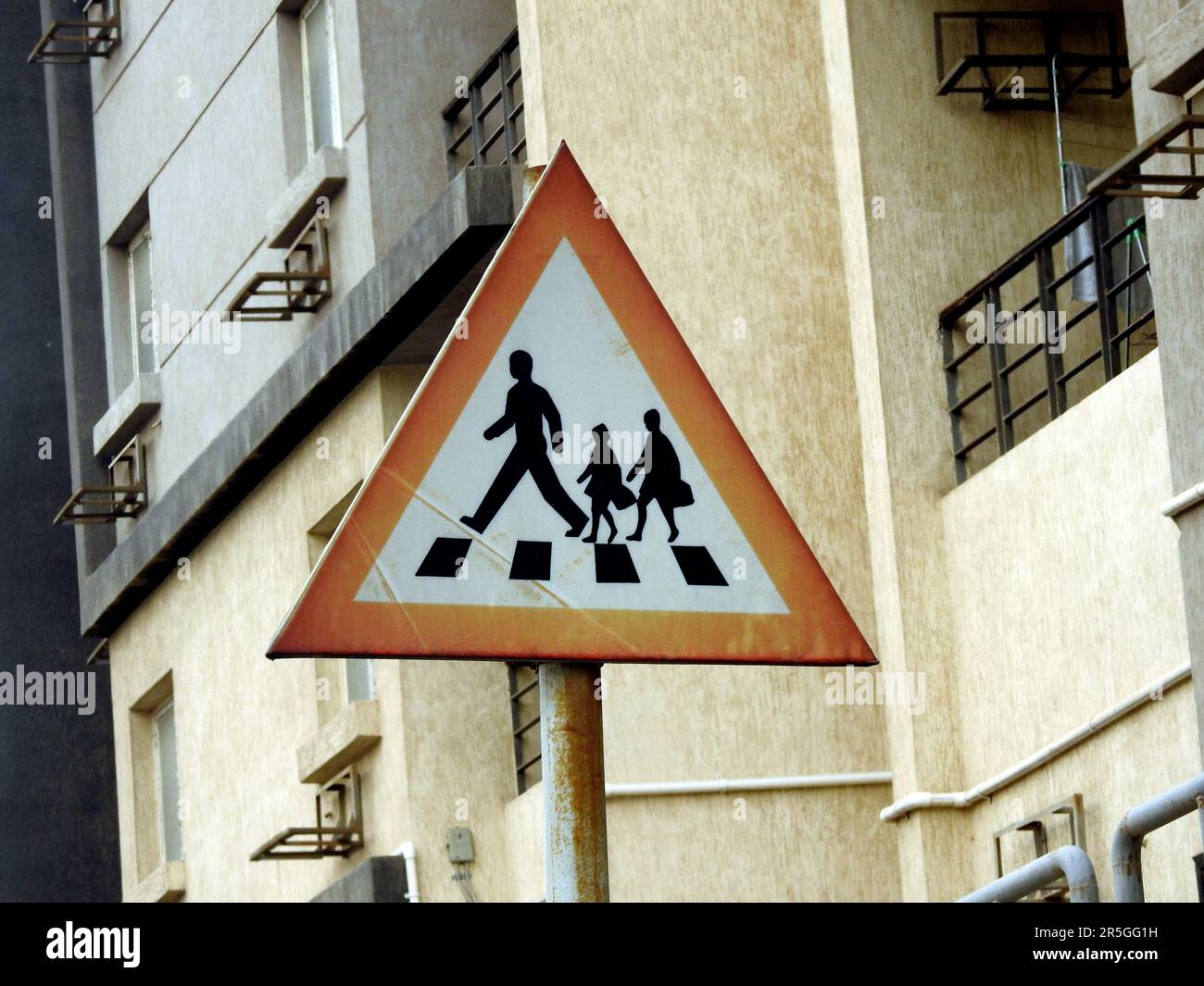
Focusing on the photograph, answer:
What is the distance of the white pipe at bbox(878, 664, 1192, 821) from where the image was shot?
931 centimetres

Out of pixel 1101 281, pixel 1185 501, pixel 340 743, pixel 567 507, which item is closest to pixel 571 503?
pixel 567 507

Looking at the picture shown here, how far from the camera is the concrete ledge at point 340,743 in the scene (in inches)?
563

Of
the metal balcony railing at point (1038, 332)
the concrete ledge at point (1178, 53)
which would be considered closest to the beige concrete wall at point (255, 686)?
the metal balcony railing at point (1038, 332)

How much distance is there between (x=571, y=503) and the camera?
5289 mm

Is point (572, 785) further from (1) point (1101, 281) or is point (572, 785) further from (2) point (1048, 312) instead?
(2) point (1048, 312)

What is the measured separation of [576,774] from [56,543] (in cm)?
1794

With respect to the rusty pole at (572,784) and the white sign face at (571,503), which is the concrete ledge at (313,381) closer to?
the white sign face at (571,503)

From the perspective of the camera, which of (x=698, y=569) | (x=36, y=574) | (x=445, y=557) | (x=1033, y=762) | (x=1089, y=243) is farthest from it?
(x=36, y=574)

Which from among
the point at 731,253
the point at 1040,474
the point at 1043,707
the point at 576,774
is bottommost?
the point at 576,774

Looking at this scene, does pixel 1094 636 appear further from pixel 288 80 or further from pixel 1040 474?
pixel 288 80

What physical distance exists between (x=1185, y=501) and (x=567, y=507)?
3.86 meters

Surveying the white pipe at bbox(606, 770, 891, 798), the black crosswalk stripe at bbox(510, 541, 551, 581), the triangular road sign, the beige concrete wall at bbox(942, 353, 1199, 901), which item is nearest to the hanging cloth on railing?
the beige concrete wall at bbox(942, 353, 1199, 901)

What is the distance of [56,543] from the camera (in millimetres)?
22422
